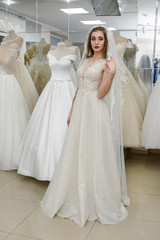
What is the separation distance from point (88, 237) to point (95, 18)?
310 centimetres

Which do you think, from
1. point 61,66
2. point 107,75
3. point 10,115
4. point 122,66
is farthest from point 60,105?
point 122,66

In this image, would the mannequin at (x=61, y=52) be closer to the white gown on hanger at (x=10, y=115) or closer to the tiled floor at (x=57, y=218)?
the white gown on hanger at (x=10, y=115)

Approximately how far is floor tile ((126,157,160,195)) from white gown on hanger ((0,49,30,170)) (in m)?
1.46

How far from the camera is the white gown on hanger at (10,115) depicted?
3.71 meters

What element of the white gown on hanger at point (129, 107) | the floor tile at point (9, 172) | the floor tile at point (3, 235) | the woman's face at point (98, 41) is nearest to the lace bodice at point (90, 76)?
the woman's face at point (98, 41)

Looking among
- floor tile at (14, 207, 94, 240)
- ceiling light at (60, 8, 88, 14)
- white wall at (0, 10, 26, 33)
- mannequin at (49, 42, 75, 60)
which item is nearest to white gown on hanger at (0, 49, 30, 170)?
mannequin at (49, 42, 75, 60)

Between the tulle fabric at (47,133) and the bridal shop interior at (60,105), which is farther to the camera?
the tulle fabric at (47,133)

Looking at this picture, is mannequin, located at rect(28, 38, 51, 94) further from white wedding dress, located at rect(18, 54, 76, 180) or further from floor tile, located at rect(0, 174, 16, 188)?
floor tile, located at rect(0, 174, 16, 188)

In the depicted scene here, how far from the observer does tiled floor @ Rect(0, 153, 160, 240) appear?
2299mm

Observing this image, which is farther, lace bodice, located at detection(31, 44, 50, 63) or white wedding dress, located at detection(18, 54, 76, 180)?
lace bodice, located at detection(31, 44, 50, 63)

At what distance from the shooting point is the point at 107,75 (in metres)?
2.41

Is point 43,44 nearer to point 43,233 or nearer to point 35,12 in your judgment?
point 35,12

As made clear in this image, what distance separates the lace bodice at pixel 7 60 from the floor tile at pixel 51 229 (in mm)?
2020

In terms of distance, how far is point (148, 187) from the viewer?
11.1ft
